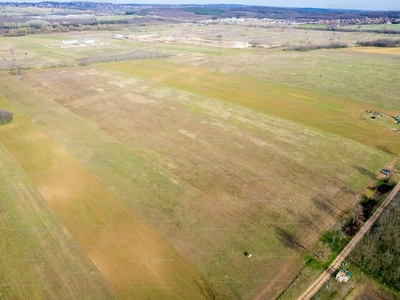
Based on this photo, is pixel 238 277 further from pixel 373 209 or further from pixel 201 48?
pixel 201 48

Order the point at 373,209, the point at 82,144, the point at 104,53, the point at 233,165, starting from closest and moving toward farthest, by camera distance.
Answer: the point at 373,209 < the point at 233,165 < the point at 82,144 < the point at 104,53

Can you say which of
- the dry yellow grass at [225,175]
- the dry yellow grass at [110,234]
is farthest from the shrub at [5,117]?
the dry yellow grass at [110,234]

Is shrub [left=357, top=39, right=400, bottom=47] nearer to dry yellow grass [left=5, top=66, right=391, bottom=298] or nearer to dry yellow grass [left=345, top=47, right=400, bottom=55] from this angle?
dry yellow grass [left=345, top=47, right=400, bottom=55]

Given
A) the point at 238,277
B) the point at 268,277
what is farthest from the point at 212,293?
the point at 268,277

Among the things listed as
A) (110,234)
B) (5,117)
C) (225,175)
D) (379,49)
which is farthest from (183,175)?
(379,49)

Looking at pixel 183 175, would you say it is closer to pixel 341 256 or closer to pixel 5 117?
pixel 341 256

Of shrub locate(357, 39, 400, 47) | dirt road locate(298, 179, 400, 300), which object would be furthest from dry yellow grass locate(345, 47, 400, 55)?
dirt road locate(298, 179, 400, 300)
